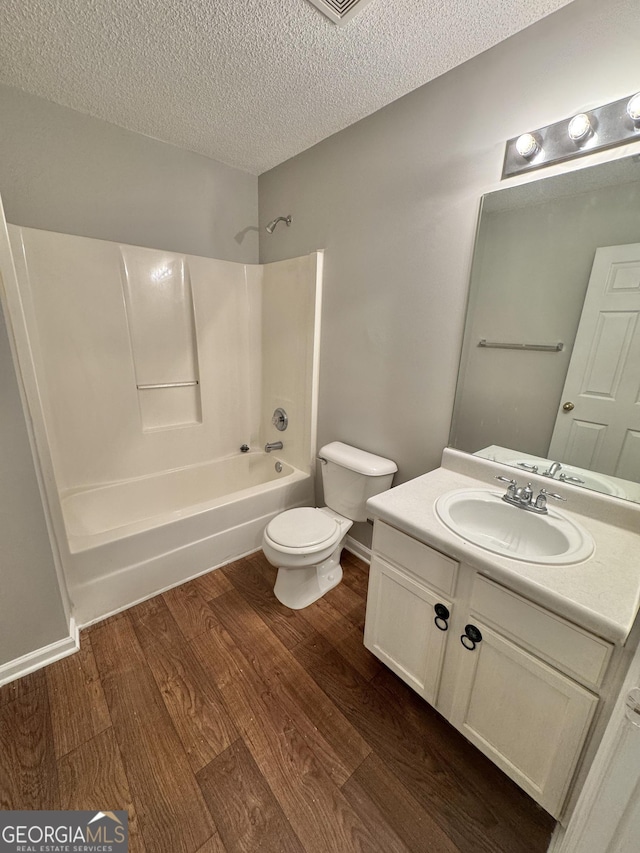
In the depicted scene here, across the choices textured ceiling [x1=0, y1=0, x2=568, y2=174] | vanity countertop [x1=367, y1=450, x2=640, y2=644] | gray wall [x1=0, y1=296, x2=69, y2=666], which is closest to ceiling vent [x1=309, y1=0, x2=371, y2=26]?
textured ceiling [x1=0, y1=0, x2=568, y2=174]

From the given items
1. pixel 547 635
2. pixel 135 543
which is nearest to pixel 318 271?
pixel 135 543

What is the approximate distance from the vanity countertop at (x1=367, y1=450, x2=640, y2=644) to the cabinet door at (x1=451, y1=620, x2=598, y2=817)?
20cm

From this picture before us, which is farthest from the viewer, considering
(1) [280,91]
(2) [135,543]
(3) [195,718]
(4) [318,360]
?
(4) [318,360]

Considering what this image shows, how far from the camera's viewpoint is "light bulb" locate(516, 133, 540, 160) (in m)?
1.15

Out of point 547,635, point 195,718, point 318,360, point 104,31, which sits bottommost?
point 195,718

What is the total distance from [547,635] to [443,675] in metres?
0.44

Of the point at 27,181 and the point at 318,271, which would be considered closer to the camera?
the point at 27,181

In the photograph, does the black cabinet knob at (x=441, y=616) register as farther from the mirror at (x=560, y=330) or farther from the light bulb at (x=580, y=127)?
the light bulb at (x=580, y=127)

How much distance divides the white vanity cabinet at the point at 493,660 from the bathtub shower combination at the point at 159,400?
3.68 feet

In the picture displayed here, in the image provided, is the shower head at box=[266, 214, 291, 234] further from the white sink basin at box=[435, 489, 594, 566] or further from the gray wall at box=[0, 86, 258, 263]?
the white sink basin at box=[435, 489, 594, 566]

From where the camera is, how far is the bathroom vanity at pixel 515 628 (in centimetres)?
79

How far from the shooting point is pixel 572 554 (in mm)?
937

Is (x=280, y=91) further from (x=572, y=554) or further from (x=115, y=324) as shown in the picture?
(x=572, y=554)

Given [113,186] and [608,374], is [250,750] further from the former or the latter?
[113,186]
